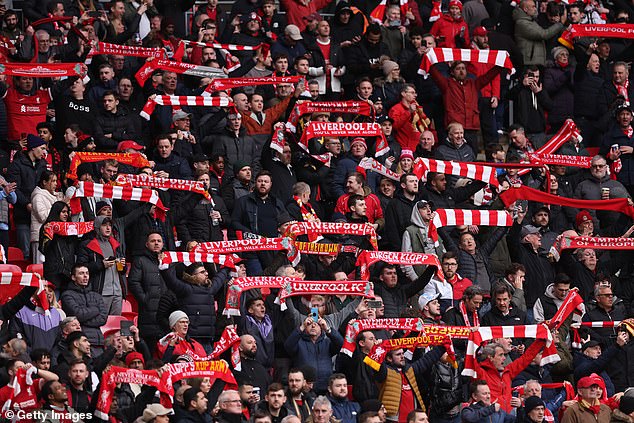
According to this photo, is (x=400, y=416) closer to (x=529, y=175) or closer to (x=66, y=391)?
(x=66, y=391)

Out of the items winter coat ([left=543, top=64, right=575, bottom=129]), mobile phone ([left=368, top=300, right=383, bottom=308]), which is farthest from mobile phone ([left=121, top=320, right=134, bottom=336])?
winter coat ([left=543, top=64, right=575, bottom=129])

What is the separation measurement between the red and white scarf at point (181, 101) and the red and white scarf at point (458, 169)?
2.67 meters

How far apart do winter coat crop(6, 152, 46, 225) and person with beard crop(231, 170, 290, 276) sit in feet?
7.42

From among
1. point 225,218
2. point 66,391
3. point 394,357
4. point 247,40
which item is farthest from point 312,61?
point 66,391

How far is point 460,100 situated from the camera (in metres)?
24.5

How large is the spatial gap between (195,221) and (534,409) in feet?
16.2

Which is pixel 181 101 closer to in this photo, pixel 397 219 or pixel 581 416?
pixel 397 219

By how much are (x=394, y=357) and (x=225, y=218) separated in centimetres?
370

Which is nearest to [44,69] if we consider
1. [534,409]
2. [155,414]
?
[155,414]

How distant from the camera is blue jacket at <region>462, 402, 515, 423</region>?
698 inches

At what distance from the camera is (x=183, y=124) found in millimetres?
22812

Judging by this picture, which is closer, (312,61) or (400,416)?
(400,416)

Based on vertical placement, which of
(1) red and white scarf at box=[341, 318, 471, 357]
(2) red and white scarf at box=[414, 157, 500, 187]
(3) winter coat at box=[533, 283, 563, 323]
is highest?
(2) red and white scarf at box=[414, 157, 500, 187]

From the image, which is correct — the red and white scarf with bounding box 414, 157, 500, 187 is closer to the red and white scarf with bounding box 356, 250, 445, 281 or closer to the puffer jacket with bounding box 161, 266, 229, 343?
the red and white scarf with bounding box 356, 250, 445, 281
